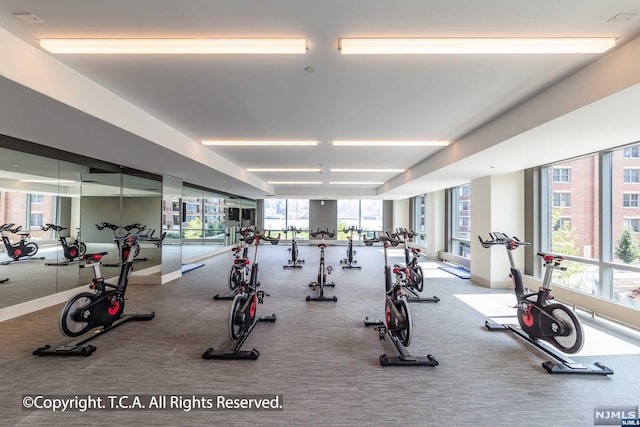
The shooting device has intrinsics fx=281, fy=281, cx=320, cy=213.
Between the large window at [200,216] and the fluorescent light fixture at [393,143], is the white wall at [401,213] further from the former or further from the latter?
the fluorescent light fixture at [393,143]

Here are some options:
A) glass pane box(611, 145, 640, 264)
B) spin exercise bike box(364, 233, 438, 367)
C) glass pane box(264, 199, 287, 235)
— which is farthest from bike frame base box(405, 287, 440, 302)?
glass pane box(264, 199, 287, 235)

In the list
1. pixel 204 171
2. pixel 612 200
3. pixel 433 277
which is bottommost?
pixel 433 277

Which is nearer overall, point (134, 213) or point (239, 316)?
point (239, 316)

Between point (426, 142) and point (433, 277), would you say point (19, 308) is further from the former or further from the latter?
point (433, 277)

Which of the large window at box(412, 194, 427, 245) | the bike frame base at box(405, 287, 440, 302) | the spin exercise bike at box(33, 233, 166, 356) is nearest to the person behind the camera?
the spin exercise bike at box(33, 233, 166, 356)

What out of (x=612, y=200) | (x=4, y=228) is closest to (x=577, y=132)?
(x=612, y=200)

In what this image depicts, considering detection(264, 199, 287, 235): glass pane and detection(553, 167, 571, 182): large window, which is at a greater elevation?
detection(553, 167, 571, 182): large window

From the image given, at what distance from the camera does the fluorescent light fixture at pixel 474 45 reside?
7.30ft

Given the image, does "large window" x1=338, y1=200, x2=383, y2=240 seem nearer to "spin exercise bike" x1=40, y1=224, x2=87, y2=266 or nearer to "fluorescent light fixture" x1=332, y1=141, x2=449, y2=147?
"fluorescent light fixture" x1=332, y1=141, x2=449, y2=147

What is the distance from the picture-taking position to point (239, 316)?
11.0 ft

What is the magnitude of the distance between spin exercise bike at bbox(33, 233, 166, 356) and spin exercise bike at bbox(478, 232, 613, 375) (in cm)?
512

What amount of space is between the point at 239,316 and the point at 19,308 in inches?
151

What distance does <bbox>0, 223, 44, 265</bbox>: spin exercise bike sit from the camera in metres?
4.77

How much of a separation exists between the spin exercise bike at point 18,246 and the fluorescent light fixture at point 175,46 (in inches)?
167
